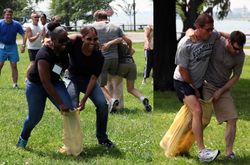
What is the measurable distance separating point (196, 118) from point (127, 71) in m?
Answer: 2.83

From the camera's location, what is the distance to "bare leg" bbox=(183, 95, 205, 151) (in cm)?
525

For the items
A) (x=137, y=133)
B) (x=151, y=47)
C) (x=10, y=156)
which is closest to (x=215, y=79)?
(x=137, y=133)

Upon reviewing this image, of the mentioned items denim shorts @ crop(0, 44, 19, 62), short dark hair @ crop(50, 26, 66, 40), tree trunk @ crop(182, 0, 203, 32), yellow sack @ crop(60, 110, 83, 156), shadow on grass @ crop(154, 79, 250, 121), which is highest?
short dark hair @ crop(50, 26, 66, 40)

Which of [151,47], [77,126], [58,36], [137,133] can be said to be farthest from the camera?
[151,47]

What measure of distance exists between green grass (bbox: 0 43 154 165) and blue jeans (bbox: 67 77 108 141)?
6.9 inches

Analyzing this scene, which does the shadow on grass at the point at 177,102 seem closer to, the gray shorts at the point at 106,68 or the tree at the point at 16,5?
the gray shorts at the point at 106,68

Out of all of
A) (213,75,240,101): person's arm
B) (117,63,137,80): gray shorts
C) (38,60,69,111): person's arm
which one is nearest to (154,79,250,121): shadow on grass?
(117,63,137,80): gray shorts

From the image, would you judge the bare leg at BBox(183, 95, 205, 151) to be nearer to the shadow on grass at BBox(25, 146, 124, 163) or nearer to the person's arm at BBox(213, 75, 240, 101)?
the person's arm at BBox(213, 75, 240, 101)

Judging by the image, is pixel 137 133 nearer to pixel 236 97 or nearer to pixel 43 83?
pixel 43 83

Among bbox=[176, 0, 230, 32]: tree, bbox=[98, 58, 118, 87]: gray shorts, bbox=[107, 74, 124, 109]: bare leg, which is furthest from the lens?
bbox=[176, 0, 230, 32]: tree

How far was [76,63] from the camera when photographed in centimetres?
559

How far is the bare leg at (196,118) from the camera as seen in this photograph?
5.25 metres

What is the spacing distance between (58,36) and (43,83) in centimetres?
45

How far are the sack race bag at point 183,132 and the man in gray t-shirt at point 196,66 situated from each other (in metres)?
0.14
